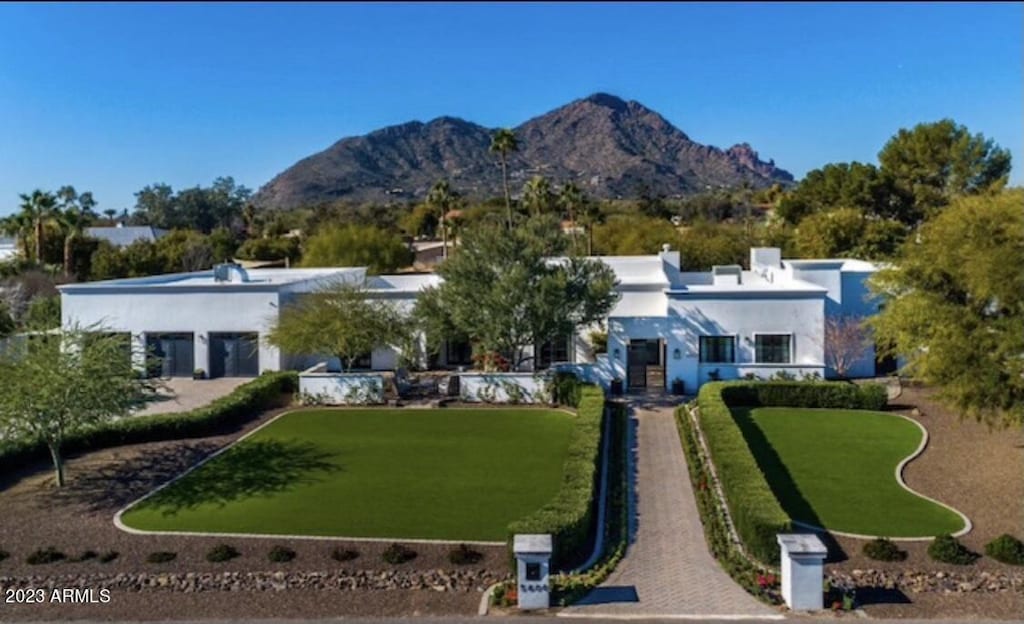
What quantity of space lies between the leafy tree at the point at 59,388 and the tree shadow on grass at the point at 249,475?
278 cm

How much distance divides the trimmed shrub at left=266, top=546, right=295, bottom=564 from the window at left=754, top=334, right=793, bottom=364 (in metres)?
21.6

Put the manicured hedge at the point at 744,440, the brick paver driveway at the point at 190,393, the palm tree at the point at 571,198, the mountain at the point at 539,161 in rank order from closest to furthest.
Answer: the manicured hedge at the point at 744,440 → the brick paver driveway at the point at 190,393 → the palm tree at the point at 571,198 → the mountain at the point at 539,161

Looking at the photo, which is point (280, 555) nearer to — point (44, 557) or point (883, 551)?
point (44, 557)

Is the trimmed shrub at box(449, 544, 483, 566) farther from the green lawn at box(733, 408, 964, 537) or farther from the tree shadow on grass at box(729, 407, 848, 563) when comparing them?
the green lawn at box(733, 408, 964, 537)

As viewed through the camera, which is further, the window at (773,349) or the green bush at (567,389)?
the window at (773,349)

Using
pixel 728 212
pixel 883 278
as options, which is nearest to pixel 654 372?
pixel 883 278

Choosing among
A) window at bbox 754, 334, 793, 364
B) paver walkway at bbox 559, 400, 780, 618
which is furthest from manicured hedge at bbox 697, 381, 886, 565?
window at bbox 754, 334, 793, 364

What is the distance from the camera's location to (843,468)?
2094 cm

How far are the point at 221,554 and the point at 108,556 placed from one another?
2.29m

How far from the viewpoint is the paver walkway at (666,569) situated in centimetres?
1358

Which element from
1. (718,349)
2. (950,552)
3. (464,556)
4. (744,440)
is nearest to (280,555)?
(464,556)

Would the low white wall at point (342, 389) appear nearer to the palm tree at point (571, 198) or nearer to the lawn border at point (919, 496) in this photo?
the lawn border at point (919, 496)

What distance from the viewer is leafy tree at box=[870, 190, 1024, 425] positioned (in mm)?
18688

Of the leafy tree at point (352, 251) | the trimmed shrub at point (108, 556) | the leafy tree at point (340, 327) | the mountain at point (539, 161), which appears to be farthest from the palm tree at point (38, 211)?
the mountain at point (539, 161)
